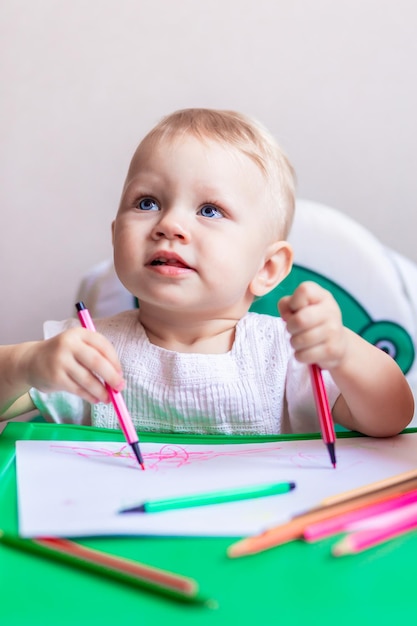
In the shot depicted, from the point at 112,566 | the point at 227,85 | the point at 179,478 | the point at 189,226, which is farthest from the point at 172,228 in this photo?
the point at 227,85

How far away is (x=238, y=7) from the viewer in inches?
46.4

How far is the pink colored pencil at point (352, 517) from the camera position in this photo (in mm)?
444

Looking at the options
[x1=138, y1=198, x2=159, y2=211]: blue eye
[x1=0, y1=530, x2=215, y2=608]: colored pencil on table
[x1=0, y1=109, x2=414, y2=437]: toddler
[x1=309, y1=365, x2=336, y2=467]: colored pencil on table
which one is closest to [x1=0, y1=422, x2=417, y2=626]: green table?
[x1=0, y1=530, x2=215, y2=608]: colored pencil on table

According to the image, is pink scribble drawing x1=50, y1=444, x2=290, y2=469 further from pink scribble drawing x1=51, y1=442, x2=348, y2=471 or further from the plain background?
the plain background

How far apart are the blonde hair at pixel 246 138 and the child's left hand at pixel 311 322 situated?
0.75 feet

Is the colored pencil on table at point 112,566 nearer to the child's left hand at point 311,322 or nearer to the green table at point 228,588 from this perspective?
the green table at point 228,588

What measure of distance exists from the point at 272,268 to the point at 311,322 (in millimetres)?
248

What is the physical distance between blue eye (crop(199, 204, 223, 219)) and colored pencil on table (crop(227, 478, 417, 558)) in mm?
318

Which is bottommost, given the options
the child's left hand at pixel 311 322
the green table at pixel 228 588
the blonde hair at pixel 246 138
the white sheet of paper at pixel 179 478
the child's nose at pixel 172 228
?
the white sheet of paper at pixel 179 478

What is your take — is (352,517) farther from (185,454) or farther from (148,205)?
(148,205)

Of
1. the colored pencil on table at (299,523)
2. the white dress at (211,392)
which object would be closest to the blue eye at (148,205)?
the white dress at (211,392)

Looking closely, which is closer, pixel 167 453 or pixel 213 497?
pixel 213 497

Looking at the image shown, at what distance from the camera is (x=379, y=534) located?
45cm

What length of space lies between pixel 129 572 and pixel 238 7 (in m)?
0.99
